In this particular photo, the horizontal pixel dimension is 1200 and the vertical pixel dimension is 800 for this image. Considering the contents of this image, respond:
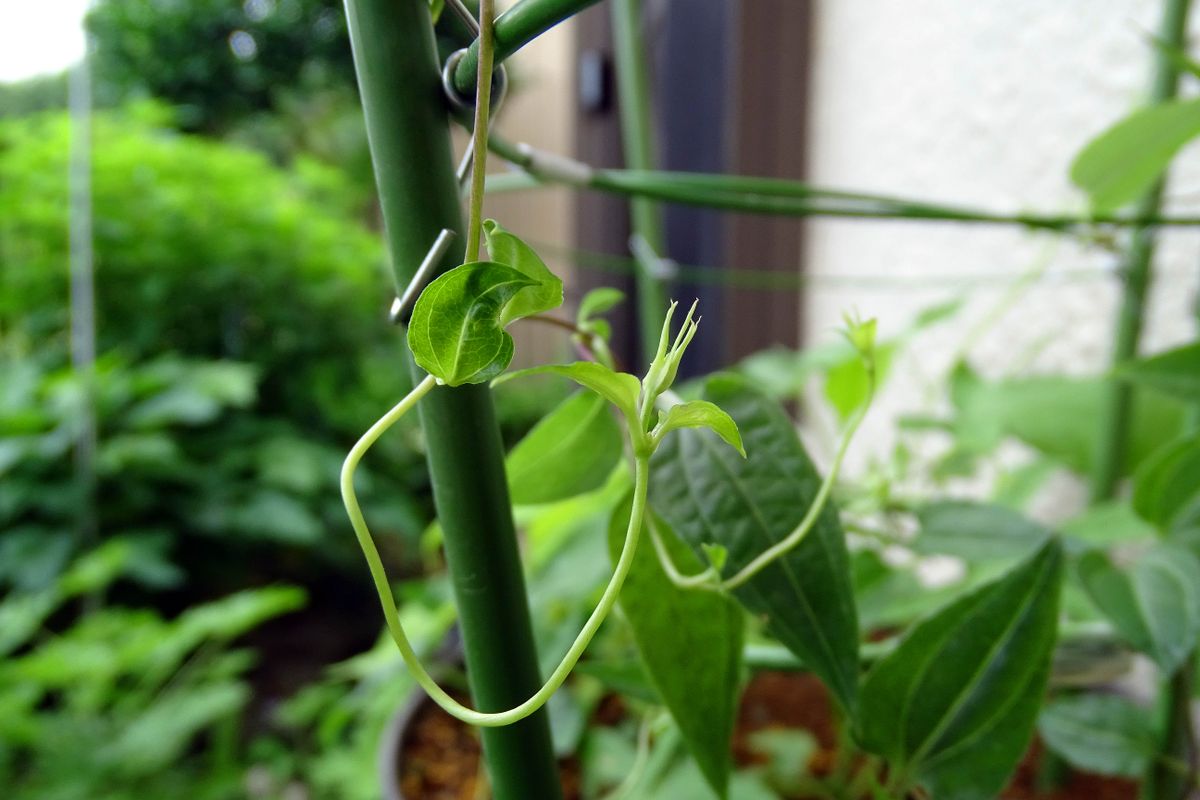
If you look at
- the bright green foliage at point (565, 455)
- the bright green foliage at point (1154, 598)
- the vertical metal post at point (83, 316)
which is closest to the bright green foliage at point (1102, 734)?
the bright green foliage at point (1154, 598)

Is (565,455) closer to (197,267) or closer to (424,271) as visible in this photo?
(424,271)

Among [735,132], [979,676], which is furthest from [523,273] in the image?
[735,132]

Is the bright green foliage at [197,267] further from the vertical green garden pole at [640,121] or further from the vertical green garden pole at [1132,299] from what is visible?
the vertical green garden pole at [1132,299]

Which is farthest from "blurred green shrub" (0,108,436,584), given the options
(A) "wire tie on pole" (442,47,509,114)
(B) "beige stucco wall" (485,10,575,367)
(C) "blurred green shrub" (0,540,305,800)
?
(A) "wire tie on pole" (442,47,509,114)

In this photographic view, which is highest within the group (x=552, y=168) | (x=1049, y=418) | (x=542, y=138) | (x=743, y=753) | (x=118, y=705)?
(x=542, y=138)

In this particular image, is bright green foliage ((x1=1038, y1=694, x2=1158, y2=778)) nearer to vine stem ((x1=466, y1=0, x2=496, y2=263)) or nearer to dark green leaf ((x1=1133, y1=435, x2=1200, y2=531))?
dark green leaf ((x1=1133, y1=435, x2=1200, y2=531))

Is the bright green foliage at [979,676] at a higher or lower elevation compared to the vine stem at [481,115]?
lower
